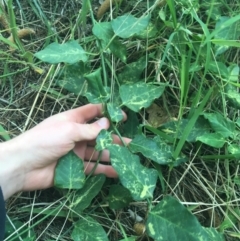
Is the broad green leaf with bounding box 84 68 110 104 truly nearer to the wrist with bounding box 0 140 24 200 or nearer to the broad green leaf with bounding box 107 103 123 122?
the broad green leaf with bounding box 107 103 123 122

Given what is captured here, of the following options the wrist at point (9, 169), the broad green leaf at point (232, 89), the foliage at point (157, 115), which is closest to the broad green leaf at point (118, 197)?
the foliage at point (157, 115)

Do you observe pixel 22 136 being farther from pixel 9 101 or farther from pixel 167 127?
pixel 167 127

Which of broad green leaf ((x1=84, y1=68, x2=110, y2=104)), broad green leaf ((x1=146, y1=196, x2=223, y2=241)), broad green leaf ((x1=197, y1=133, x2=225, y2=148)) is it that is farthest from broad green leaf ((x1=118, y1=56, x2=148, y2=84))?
broad green leaf ((x1=146, y1=196, x2=223, y2=241))

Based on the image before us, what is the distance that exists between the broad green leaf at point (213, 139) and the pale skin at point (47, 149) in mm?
178

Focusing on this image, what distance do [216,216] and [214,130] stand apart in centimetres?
21

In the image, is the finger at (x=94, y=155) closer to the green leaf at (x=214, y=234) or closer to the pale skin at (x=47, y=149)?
the pale skin at (x=47, y=149)

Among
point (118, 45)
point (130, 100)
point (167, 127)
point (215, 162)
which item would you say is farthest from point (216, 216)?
point (118, 45)

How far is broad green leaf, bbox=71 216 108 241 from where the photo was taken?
3.40ft

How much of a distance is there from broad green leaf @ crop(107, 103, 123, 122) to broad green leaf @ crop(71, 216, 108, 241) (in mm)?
241

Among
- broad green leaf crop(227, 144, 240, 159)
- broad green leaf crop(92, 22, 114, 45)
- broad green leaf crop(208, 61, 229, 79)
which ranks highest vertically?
broad green leaf crop(92, 22, 114, 45)

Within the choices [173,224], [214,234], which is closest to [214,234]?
[214,234]

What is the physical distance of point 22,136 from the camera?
1.12 m

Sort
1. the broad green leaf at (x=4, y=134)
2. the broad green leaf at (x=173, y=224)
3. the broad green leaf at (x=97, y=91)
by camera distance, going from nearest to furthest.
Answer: the broad green leaf at (x=173, y=224), the broad green leaf at (x=97, y=91), the broad green leaf at (x=4, y=134)

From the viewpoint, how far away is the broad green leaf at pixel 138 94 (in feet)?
3.57
